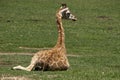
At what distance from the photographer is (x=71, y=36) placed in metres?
25.0

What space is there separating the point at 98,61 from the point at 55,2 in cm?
2594

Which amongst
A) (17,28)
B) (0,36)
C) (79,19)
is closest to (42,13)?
(79,19)

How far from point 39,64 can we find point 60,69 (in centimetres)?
49

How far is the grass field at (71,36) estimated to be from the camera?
11.3 m

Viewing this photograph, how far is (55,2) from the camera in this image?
42.0 meters

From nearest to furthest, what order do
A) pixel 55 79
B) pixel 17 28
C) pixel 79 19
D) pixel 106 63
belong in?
pixel 55 79 → pixel 106 63 → pixel 17 28 → pixel 79 19

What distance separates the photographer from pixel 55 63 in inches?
463

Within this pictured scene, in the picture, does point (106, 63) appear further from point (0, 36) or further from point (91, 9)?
point (91, 9)

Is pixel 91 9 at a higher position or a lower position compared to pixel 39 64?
lower

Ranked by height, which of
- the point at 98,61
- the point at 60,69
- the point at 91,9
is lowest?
the point at 91,9

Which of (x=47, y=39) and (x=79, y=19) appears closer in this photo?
(x=47, y=39)

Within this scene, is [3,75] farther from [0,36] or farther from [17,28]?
[17,28]

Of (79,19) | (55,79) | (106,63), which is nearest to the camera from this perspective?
(55,79)

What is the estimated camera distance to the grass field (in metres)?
11.3
